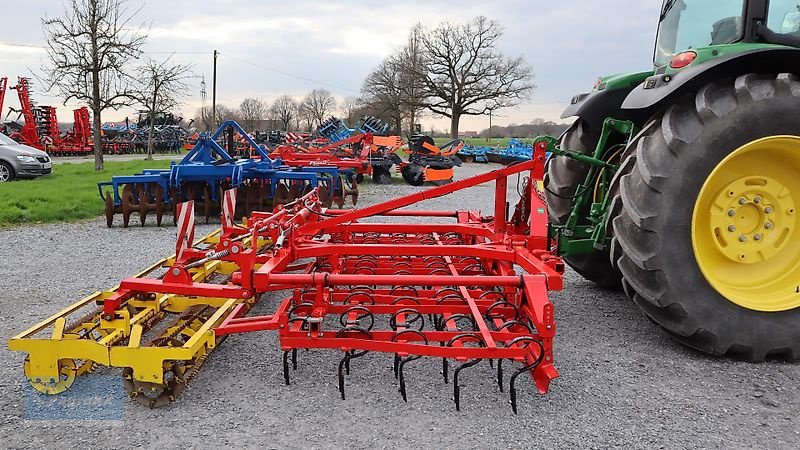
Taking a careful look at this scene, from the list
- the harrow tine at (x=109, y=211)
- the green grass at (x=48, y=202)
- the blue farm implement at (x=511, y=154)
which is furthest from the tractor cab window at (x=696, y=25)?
the blue farm implement at (x=511, y=154)

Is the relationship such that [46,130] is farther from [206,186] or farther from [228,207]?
[228,207]

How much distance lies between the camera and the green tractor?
291 cm

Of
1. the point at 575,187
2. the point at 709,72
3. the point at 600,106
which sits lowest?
the point at 575,187

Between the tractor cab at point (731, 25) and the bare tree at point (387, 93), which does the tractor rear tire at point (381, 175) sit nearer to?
Result: the tractor cab at point (731, 25)

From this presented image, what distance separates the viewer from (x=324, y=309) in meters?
3.08

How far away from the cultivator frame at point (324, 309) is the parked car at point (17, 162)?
1217cm

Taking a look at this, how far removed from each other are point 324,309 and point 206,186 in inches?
229

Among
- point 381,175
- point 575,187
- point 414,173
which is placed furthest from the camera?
point 381,175

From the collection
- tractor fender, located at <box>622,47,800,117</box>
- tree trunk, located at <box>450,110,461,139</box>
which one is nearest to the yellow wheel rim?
tractor fender, located at <box>622,47,800,117</box>

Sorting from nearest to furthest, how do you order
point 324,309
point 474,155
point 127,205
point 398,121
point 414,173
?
point 324,309 < point 127,205 < point 414,173 < point 474,155 < point 398,121

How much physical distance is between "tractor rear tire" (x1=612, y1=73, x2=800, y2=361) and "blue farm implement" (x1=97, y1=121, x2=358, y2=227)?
5.37 m

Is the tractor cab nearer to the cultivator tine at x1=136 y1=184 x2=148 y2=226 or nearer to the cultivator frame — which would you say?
the cultivator frame

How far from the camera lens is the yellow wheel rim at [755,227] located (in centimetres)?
312

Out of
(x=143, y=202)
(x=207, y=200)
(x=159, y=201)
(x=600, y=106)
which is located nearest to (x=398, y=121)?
(x=207, y=200)
